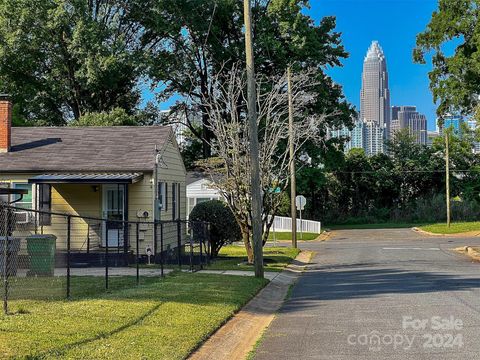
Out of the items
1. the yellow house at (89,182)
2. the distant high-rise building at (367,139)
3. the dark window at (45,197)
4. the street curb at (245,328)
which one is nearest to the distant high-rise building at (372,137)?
the distant high-rise building at (367,139)

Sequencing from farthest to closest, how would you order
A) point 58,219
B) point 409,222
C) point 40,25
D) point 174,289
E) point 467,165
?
point 467,165 → point 409,222 → point 40,25 → point 58,219 → point 174,289

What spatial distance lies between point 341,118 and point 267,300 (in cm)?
3700

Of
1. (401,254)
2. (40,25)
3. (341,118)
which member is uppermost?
(40,25)

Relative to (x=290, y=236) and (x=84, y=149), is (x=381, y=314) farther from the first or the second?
(x=290, y=236)

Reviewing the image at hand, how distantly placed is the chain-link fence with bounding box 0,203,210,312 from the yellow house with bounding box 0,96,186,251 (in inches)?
4.6

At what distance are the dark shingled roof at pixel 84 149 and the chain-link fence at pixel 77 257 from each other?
189cm

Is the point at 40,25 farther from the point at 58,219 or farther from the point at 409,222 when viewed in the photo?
the point at 409,222

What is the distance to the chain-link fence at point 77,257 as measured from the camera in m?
12.0

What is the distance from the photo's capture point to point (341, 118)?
4991 cm

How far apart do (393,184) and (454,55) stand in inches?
918

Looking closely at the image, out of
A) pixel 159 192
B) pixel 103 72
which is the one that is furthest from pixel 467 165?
pixel 159 192

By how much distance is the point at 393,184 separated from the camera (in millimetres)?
63125

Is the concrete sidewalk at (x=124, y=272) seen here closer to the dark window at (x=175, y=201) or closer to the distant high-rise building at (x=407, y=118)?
the dark window at (x=175, y=201)

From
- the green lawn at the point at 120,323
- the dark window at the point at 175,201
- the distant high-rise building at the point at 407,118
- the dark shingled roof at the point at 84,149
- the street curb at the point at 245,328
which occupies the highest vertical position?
the distant high-rise building at the point at 407,118
